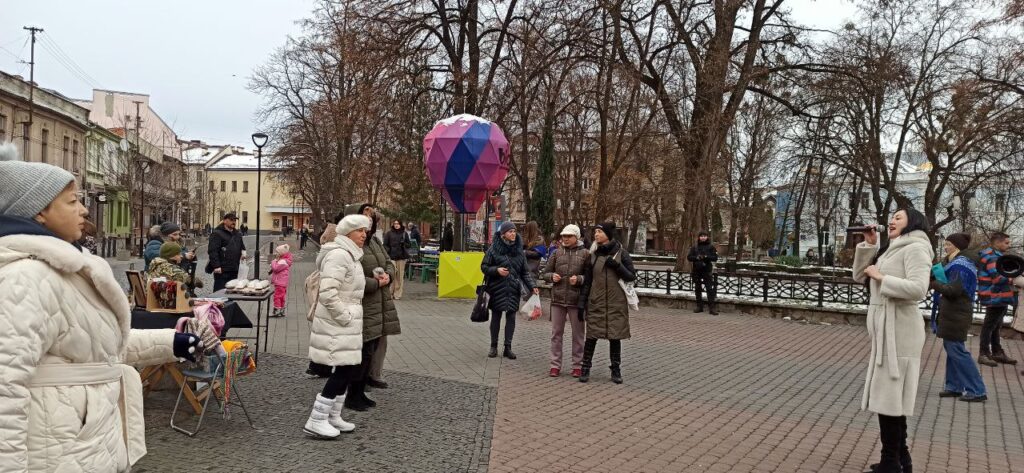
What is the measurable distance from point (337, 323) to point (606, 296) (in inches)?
142

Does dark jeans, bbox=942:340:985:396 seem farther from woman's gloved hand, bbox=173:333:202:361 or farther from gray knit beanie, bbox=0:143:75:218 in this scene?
gray knit beanie, bbox=0:143:75:218

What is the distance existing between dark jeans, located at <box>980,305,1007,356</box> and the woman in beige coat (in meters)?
5.74

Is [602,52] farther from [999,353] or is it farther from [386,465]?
[386,465]

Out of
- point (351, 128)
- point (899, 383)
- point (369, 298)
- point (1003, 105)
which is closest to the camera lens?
point (899, 383)

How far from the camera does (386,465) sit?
5.05 meters

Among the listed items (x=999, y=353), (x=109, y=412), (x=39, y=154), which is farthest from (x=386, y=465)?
(x=39, y=154)

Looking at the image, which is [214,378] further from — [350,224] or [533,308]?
[533,308]

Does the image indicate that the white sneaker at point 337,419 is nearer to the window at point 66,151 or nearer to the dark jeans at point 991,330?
the dark jeans at point 991,330

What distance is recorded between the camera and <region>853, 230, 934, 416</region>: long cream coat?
485 centimetres

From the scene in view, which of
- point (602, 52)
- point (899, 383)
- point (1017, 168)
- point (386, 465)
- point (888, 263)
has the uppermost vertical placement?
point (602, 52)

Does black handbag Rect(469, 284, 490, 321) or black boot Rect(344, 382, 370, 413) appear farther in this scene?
black handbag Rect(469, 284, 490, 321)

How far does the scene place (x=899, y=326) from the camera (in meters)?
4.95

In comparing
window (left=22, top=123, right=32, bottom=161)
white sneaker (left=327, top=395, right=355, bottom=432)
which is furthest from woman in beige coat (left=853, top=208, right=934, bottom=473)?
window (left=22, top=123, right=32, bottom=161)

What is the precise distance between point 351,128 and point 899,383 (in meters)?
24.8
